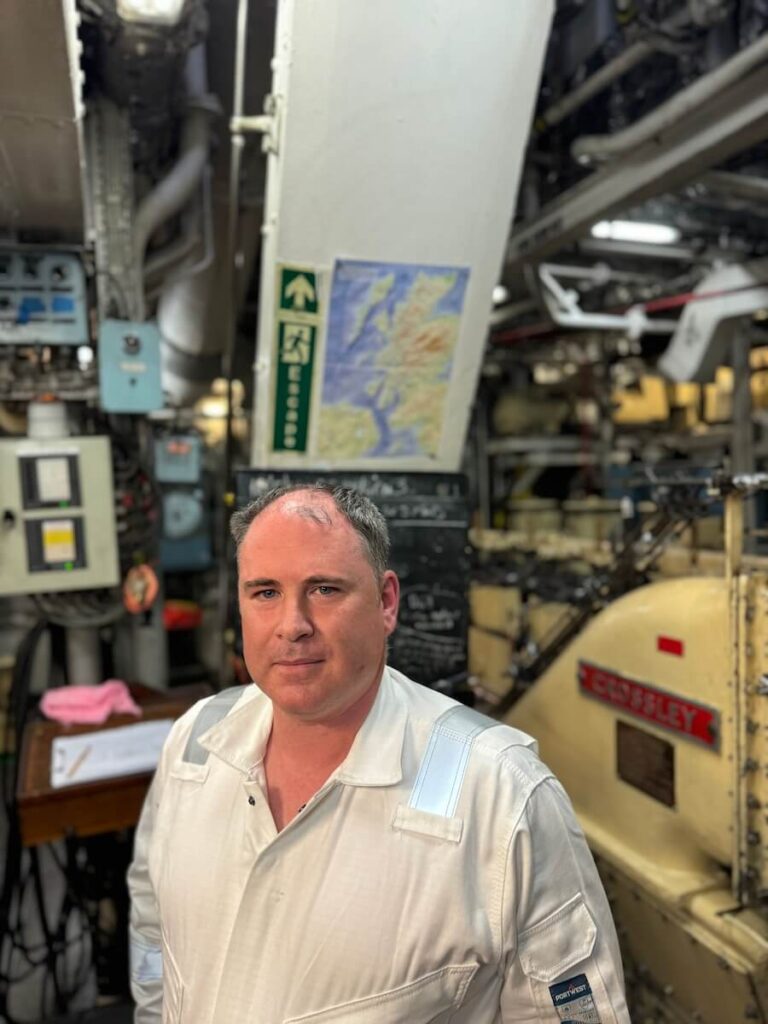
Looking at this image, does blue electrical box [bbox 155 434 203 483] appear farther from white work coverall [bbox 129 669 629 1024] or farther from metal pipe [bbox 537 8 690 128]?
white work coverall [bbox 129 669 629 1024]

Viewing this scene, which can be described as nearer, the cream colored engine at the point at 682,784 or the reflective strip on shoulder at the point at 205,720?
the reflective strip on shoulder at the point at 205,720

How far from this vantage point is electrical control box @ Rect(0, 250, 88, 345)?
2.97 metres

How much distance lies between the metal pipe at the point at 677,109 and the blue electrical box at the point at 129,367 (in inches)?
94.4

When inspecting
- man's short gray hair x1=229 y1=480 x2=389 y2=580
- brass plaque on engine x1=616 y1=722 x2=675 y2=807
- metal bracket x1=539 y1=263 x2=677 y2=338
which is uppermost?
metal bracket x1=539 y1=263 x2=677 y2=338

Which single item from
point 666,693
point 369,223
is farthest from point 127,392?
point 666,693

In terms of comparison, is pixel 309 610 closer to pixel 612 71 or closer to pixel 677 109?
pixel 677 109

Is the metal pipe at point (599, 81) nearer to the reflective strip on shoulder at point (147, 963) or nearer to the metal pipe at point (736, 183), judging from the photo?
the metal pipe at point (736, 183)

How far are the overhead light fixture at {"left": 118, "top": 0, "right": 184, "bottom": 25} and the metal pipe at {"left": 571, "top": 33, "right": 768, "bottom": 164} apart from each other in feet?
6.74

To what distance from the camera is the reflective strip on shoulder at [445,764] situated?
3.97ft

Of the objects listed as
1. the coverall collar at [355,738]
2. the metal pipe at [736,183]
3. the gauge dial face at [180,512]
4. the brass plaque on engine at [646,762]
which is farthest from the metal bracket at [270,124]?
the gauge dial face at [180,512]

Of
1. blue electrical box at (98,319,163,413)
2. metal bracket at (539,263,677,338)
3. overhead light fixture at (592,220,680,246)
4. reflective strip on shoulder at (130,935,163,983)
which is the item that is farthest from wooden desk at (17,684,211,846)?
overhead light fixture at (592,220,680,246)

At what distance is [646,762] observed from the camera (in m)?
2.44

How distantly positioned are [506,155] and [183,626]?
16.8ft

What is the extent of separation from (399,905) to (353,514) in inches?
25.5
